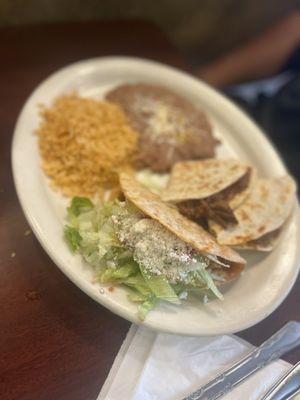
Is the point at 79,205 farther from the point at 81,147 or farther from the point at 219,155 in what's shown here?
the point at 219,155

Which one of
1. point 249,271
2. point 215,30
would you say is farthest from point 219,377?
point 215,30

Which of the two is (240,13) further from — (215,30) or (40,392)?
(40,392)

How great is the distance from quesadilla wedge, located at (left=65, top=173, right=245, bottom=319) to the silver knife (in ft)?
0.60

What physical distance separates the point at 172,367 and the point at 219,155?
0.88 m

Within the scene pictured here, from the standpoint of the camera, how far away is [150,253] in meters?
1.19

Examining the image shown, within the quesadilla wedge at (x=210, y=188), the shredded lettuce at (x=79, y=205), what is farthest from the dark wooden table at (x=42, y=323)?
the quesadilla wedge at (x=210, y=188)

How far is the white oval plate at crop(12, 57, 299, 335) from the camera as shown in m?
1.19

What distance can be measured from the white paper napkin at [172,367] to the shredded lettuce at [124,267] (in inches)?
4.1

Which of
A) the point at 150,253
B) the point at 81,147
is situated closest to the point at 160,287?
the point at 150,253

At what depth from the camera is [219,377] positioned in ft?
3.81

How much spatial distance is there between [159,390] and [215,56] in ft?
6.70

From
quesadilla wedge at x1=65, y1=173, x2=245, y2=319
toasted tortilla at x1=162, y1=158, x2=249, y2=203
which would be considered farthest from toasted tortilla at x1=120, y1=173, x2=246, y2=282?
toasted tortilla at x1=162, y1=158, x2=249, y2=203

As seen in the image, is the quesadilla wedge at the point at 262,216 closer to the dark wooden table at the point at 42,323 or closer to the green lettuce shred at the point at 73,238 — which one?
the dark wooden table at the point at 42,323

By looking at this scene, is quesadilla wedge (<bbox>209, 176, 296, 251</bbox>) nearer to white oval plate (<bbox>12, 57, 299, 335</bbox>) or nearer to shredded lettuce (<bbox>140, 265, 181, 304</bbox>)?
white oval plate (<bbox>12, 57, 299, 335</bbox>)
